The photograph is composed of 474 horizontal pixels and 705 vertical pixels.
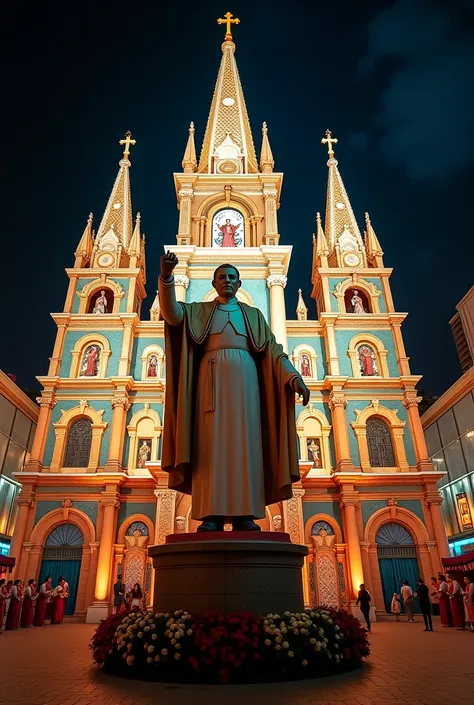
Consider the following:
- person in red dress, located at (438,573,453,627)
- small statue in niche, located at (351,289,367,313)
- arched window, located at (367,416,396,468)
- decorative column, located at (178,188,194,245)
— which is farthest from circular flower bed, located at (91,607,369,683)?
decorative column, located at (178,188,194,245)

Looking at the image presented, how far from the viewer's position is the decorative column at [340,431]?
1995 centimetres

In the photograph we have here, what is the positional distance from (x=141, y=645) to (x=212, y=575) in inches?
33.6

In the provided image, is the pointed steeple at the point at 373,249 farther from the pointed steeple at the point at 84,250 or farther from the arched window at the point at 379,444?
the pointed steeple at the point at 84,250

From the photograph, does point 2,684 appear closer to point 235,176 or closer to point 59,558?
point 59,558

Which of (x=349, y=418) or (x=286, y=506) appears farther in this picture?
(x=349, y=418)

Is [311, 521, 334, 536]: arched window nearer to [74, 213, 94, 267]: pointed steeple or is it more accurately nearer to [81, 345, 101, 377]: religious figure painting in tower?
[81, 345, 101, 377]: religious figure painting in tower

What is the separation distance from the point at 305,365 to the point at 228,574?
62.6 ft

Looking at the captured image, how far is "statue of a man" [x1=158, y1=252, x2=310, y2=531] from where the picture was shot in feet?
16.2

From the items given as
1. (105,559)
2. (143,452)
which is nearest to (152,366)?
(143,452)

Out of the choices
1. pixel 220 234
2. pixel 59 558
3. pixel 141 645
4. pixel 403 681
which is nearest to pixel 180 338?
pixel 141 645

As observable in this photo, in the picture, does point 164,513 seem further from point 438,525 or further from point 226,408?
point 226,408

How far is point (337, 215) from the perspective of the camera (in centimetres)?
2881

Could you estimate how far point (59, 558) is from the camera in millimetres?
19000

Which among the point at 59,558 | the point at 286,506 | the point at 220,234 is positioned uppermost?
the point at 220,234
